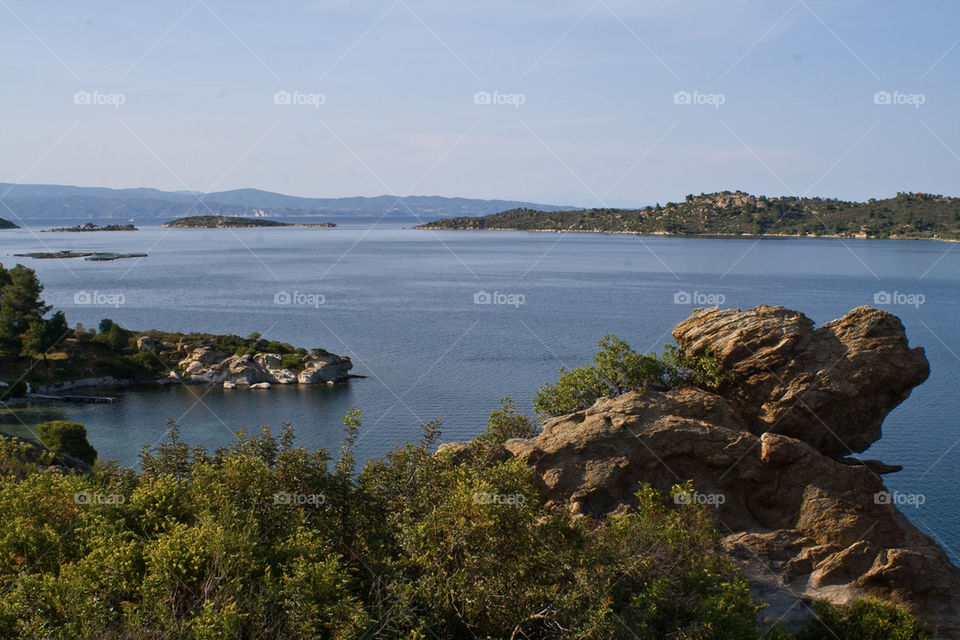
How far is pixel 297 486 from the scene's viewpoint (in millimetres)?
15562

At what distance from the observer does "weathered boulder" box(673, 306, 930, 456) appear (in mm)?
24016

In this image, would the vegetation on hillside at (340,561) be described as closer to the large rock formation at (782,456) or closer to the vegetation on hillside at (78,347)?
the large rock formation at (782,456)

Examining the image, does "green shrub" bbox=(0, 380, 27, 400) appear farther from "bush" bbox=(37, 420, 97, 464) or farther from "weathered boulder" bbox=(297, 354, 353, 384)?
"weathered boulder" bbox=(297, 354, 353, 384)

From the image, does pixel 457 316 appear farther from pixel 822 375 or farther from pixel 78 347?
pixel 822 375

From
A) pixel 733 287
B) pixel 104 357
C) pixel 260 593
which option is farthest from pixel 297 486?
pixel 733 287

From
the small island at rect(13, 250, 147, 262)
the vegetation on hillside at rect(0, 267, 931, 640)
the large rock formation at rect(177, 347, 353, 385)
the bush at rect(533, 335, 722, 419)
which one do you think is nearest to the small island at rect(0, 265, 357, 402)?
the large rock formation at rect(177, 347, 353, 385)

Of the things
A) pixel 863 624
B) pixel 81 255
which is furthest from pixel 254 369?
pixel 81 255

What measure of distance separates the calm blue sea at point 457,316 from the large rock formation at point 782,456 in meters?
11.5

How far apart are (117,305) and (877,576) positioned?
104 m

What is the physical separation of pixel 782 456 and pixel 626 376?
6.44m

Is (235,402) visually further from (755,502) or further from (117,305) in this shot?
(117,305)

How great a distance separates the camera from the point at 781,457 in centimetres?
2161

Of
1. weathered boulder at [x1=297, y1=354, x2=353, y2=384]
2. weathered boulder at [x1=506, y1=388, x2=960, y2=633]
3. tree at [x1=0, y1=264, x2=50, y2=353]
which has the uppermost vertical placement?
tree at [x1=0, y1=264, x2=50, y2=353]

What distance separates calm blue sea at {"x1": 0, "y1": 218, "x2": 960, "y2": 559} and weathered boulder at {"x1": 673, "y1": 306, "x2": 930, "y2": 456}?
10125 millimetres
